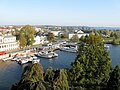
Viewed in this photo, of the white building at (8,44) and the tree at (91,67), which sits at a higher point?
the tree at (91,67)

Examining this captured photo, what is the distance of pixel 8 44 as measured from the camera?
23781mm

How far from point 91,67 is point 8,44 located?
14.6m

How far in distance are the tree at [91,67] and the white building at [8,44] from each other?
13.3 metres

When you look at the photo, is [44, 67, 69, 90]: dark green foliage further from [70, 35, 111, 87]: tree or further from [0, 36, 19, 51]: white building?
[0, 36, 19, 51]: white building

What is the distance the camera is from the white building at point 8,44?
23.1 meters

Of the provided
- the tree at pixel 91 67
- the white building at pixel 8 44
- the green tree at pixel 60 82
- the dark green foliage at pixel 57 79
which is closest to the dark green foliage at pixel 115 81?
the dark green foliage at pixel 57 79

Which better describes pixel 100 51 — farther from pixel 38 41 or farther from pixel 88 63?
pixel 38 41

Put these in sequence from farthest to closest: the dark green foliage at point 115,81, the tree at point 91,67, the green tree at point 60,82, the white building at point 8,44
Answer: the white building at point 8,44 → the tree at point 91,67 → the dark green foliage at point 115,81 → the green tree at point 60,82

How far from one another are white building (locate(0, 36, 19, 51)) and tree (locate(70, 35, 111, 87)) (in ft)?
43.7

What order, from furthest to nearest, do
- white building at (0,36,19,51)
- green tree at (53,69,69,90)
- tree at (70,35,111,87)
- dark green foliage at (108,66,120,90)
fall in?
white building at (0,36,19,51), tree at (70,35,111,87), dark green foliage at (108,66,120,90), green tree at (53,69,69,90)

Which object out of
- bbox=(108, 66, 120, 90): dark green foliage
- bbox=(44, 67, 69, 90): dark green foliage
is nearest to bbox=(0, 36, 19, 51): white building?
bbox=(44, 67, 69, 90): dark green foliage

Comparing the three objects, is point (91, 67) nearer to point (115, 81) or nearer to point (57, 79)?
point (115, 81)

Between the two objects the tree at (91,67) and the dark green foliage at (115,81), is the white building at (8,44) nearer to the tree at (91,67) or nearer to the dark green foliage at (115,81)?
the tree at (91,67)

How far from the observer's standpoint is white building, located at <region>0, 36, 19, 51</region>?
75.7 ft
